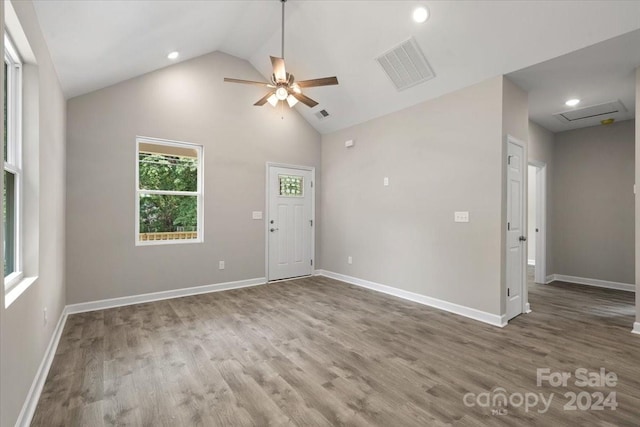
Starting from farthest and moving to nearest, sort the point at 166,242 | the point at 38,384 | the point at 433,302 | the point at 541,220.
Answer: the point at 541,220, the point at 166,242, the point at 433,302, the point at 38,384

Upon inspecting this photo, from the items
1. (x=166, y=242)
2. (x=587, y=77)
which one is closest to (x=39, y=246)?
(x=166, y=242)

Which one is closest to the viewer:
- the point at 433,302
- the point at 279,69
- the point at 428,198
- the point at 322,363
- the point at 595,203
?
the point at 322,363

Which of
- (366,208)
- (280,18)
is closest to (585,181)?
(366,208)

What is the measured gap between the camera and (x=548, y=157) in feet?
18.7

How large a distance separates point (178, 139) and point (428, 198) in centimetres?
375

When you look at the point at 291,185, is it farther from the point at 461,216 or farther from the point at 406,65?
the point at 461,216

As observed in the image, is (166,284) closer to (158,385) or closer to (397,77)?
(158,385)

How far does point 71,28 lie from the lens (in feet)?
8.21

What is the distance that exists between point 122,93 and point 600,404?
229 inches

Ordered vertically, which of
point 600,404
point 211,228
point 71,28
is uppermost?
point 71,28

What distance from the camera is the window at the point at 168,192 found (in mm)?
4418

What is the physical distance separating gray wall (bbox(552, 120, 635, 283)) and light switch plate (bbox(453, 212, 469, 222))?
325 centimetres

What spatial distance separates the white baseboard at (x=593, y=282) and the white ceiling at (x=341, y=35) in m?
4.37

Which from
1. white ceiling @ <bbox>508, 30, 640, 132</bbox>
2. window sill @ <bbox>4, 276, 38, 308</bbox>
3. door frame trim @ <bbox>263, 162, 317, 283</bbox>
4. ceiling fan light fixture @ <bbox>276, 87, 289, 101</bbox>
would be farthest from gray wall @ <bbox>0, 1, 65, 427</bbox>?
white ceiling @ <bbox>508, 30, 640, 132</bbox>
